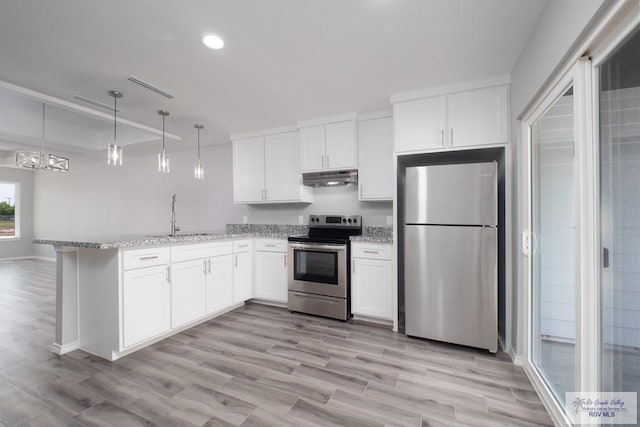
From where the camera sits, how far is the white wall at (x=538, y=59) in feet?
4.08

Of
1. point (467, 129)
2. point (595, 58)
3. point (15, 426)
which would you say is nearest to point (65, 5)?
point (15, 426)

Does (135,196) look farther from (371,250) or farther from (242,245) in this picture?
(371,250)

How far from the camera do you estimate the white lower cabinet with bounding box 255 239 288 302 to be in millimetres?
3516

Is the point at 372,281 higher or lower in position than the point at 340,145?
lower

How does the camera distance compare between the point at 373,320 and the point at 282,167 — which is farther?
the point at 282,167

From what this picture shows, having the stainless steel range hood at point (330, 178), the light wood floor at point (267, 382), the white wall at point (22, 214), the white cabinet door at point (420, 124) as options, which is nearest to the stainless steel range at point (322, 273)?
the light wood floor at point (267, 382)

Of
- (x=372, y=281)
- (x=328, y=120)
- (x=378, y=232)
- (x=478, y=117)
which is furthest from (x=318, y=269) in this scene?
(x=478, y=117)

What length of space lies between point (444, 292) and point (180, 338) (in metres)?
2.57

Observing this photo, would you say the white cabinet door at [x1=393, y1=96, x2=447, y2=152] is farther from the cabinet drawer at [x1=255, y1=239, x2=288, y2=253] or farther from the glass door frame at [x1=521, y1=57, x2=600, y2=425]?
the cabinet drawer at [x1=255, y1=239, x2=288, y2=253]

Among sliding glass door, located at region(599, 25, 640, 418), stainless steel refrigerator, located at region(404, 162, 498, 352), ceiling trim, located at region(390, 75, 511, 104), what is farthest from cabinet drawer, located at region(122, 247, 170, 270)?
sliding glass door, located at region(599, 25, 640, 418)

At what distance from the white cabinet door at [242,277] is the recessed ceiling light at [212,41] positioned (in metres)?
2.27

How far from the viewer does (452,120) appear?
8.48 ft

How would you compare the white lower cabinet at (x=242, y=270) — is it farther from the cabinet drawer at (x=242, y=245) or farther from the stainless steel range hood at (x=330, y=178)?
the stainless steel range hood at (x=330, y=178)

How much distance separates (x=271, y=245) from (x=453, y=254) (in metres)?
2.19
